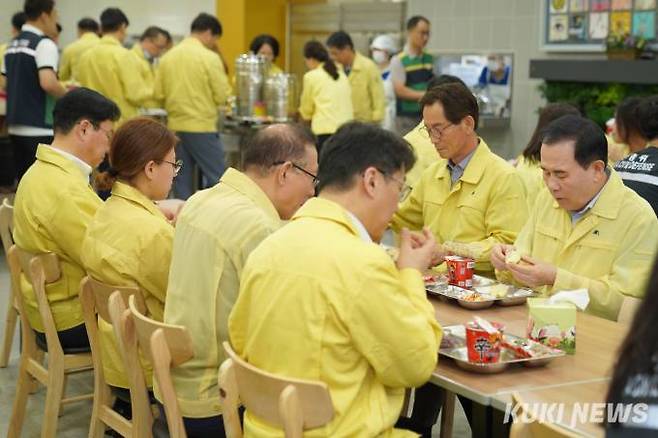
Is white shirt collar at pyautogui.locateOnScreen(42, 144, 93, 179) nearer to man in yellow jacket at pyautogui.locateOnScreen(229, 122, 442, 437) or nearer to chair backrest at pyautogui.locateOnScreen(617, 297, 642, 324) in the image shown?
man in yellow jacket at pyautogui.locateOnScreen(229, 122, 442, 437)

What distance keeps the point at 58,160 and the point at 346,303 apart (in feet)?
6.80

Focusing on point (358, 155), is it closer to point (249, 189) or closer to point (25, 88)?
point (249, 189)

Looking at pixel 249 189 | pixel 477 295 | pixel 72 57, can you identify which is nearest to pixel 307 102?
pixel 72 57

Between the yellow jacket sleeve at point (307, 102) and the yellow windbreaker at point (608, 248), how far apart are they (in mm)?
5414

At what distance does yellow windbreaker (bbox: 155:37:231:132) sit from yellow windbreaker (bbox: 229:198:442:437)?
5.92 meters

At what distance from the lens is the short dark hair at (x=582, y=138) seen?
3135 millimetres

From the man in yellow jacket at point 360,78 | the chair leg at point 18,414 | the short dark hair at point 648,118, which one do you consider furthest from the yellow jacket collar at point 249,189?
the man in yellow jacket at point 360,78

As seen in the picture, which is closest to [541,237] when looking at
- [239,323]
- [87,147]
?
[239,323]

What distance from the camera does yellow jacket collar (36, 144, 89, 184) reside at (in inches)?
151

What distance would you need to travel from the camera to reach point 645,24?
7.90m

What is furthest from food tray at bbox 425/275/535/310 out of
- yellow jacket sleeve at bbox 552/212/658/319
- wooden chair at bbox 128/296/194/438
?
wooden chair at bbox 128/296/194/438

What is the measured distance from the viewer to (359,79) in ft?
29.6

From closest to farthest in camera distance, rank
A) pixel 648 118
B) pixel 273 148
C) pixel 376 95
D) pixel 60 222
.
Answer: pixel 273 148, pixel 60 222, pixel 648 118, pixel 376 95

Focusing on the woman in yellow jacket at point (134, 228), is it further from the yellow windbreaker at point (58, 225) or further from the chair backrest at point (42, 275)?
the yellow windbreaker at point (58, 225)
